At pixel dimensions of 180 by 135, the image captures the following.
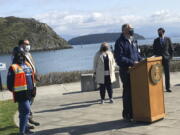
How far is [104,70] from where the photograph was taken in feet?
42.1

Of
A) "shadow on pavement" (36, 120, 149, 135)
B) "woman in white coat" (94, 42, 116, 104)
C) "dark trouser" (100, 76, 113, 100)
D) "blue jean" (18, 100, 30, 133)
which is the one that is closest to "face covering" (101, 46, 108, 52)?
"woman in white coat" (94, 42, 116, 104)

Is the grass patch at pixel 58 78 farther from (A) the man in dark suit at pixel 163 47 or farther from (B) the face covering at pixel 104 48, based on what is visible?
(B) the face covering at pixel 104 48

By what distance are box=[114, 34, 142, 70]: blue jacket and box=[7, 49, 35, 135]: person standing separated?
1753 millimetres

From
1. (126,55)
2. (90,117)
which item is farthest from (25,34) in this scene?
(126,55)

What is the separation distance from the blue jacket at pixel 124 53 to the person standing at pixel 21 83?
175 centimetres

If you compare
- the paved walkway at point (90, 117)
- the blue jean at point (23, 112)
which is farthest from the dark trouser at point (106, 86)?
the blue jean at point (23, 112)

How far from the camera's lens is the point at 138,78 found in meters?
9.30

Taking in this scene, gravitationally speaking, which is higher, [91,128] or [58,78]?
[58,78]

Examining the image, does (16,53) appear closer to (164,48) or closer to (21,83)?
(21,83)

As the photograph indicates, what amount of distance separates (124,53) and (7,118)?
3455 millimetres

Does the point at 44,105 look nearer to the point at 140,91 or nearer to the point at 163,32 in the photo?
the point at 163,32

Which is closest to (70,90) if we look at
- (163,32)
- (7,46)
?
(163,32)

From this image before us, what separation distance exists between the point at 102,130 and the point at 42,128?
1421 millimetres

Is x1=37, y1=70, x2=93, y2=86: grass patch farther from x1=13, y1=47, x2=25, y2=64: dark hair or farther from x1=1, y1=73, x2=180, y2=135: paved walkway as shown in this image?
x1=13, y1=47, x2=25, y2=64: dark hair
